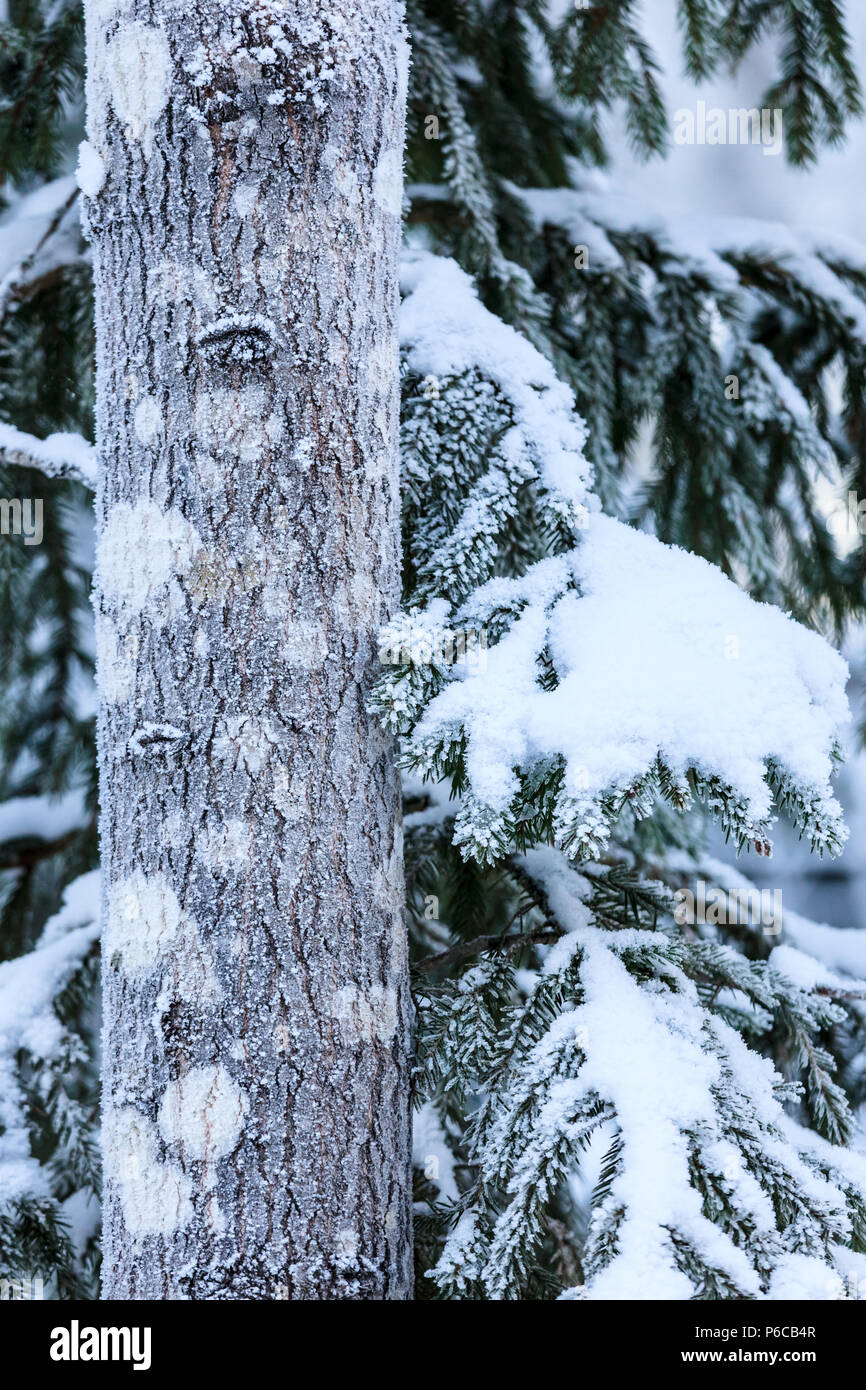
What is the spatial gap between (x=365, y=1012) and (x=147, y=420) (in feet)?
2.22

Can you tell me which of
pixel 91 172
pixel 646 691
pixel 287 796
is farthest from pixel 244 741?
pixel 91 172

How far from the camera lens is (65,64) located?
2.02 m

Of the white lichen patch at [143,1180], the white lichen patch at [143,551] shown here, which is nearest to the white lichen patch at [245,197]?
the white lichen patch at [143,551]

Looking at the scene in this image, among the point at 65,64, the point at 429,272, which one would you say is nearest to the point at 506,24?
the point at 65,64

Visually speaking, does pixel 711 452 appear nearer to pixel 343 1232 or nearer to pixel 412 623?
pixel 412 623

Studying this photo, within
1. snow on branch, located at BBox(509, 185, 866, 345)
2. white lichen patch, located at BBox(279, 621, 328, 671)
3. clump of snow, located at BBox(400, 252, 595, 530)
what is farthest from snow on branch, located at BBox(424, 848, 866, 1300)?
snow on branch, located at BBox(509, 185, 866, 345)

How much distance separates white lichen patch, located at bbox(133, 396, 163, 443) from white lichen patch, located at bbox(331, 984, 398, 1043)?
63cm

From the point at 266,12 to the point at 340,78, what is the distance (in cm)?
10

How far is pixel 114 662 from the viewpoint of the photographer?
1125mm

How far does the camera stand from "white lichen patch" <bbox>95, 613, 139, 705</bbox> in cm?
111

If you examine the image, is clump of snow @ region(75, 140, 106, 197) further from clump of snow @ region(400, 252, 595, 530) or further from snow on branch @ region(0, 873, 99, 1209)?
snow on branch @ region(0, 873, 99, 1209)

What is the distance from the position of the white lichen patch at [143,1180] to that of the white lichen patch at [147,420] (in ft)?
2.32

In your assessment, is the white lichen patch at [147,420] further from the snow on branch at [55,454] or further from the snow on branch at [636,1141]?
the snow on branch at [636,1141]

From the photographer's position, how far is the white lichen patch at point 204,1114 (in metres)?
0.99
